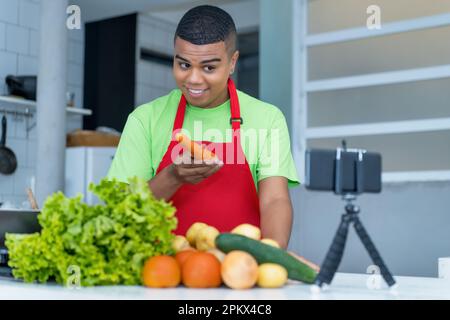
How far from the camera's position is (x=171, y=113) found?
196 cm

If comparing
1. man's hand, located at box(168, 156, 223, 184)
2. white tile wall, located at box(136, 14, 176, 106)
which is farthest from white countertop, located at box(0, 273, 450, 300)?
white tile wall, located at box(136, 14, 176, 106)

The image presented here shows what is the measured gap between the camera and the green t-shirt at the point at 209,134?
189 cm

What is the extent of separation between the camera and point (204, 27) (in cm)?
169

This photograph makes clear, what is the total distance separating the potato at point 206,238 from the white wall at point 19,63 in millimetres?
4352

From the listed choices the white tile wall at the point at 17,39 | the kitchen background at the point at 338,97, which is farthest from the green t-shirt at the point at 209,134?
the white tile wall at the point at 17,39

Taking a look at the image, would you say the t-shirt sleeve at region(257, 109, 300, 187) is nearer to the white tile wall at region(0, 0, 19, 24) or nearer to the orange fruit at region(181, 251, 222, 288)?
the orange fruit at region(181, 251, 222, 288)

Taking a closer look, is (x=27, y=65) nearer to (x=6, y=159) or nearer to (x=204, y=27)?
(x=6, y=159)

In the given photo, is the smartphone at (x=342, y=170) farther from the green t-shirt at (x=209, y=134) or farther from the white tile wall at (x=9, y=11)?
the white tile wall at (x=9, y=11)

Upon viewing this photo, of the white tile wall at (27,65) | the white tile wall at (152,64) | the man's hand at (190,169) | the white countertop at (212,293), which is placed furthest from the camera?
the white tile wall at (152,64)

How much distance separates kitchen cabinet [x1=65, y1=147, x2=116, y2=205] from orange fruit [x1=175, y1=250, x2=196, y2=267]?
4.25 meters

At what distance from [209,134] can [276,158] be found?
0.67 feet

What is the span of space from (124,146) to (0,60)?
3948 millimetres

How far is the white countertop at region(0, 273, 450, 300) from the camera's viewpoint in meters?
1.08

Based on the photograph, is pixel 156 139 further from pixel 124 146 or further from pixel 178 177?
pixel 178 177
